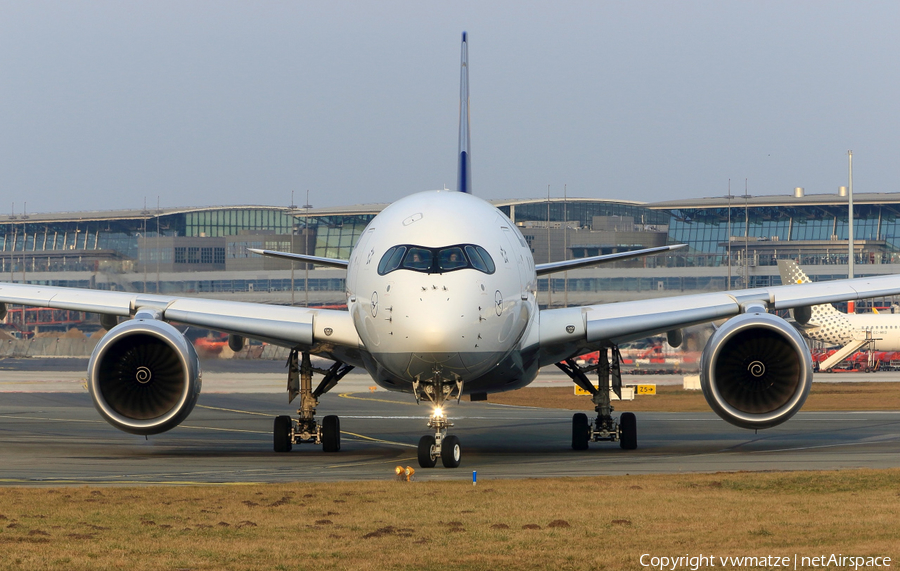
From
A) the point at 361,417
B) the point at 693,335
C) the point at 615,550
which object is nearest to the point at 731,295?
the point at 615,550

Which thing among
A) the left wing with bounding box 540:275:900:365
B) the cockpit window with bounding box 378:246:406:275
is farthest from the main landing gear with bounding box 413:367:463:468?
the left wing with bounding box 540:275:900:365

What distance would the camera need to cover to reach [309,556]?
9.60 m

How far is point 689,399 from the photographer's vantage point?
1721 inches

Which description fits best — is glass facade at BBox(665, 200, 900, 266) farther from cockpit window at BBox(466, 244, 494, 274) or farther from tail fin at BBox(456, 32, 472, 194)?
cockpit window at BBox(466, 244, 494, 274)

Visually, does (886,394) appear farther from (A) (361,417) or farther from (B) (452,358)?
(B) (452,358)

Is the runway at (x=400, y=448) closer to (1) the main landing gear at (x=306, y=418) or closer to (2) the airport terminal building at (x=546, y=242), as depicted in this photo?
(1) the main landing gear at (x=306, y=418)

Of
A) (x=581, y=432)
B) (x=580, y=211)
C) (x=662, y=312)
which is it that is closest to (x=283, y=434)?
(x=581, y=432)

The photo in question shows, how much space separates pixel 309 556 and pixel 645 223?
13027cm

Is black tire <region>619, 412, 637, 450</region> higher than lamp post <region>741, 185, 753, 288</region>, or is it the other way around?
lamp post <region>741, 185, 753, 288</region>

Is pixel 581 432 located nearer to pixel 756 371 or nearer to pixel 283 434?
pixel 756 371

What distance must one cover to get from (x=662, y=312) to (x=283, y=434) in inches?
300

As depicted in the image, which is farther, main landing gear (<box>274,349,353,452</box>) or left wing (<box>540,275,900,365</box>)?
main landing gear (<box>274,349,353,452</box>)

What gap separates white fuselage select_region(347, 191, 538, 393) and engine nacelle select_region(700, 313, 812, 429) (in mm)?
3218

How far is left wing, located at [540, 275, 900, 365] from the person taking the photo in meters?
20.1
